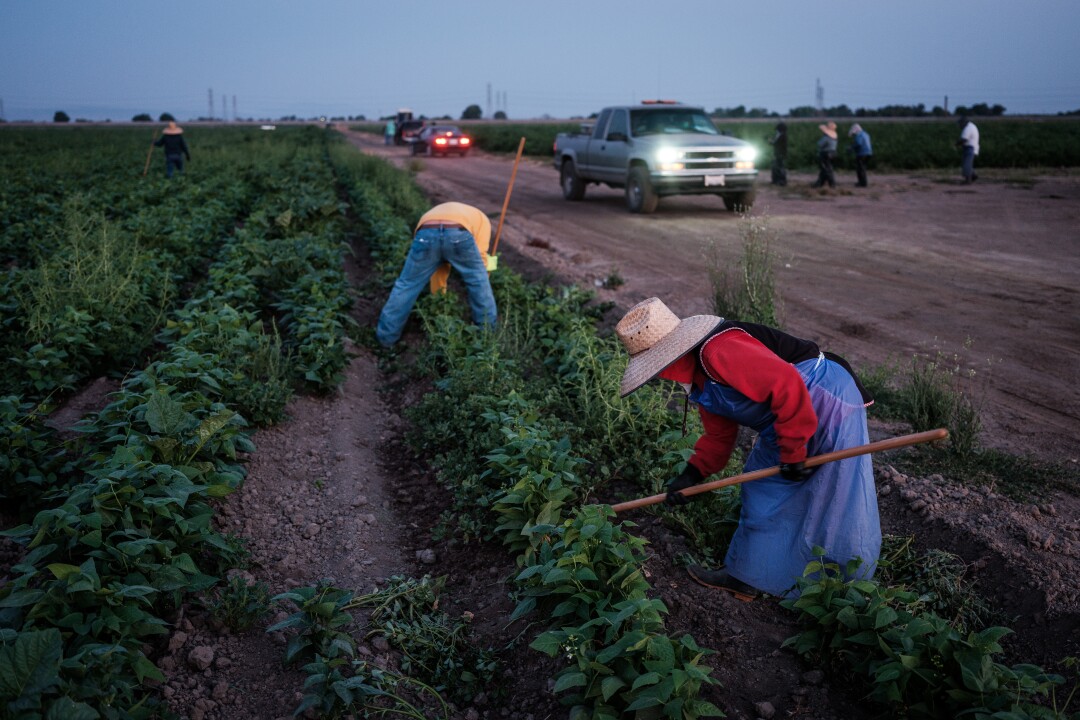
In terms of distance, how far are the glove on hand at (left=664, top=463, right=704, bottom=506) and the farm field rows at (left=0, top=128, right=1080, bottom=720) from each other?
29 centimetres

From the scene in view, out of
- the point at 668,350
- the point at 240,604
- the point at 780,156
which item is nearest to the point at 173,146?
the point at 780,156

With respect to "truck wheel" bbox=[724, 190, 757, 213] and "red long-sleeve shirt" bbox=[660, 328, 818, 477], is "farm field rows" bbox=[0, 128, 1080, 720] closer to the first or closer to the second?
"red long-sleeve shirt" bbox=[660, 328, 818, 477]

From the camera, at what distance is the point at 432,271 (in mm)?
7652

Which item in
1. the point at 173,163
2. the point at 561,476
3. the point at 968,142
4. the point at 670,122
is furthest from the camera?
the point at 173,163

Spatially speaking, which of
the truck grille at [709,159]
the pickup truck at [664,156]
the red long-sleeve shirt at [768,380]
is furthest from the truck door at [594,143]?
the red long-sleeve shirt at [768,380]

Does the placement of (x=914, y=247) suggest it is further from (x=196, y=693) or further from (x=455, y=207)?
(x=196, y=693)

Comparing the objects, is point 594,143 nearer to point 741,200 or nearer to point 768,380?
point 741,200

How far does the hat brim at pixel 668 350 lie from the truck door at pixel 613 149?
12447 mm

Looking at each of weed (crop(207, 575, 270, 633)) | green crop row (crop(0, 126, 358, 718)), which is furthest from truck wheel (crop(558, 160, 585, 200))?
weed (crop(207, 575, 270, 633))

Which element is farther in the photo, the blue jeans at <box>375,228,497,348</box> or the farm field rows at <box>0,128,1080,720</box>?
the blue jeans at <box>375,228,497,348</box>

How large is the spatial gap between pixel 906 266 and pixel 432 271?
238 inches

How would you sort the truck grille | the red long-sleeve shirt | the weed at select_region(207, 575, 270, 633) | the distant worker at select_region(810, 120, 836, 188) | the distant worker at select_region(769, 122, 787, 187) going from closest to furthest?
the red long-sleeve shirt, the weed at select_region(207, 575, 270, 633), the truck grille, the distant worker at select_region(810, 120, 836, 188), the distant worker at select_region(769, 122, 787, 187)

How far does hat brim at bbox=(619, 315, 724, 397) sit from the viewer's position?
339 centimetres

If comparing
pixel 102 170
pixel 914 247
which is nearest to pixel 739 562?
pixel 914 247
